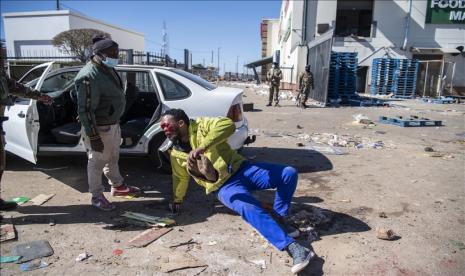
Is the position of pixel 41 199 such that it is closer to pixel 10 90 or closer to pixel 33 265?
pixel 10 90

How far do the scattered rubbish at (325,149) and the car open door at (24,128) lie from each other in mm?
4984

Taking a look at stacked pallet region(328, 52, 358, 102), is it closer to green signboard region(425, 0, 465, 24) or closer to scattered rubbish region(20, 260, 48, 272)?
green signboard region(425, 0, 465, 24)

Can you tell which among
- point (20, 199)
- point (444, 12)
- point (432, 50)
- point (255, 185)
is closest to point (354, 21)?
point (444, 12)

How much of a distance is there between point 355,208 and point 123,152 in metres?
3.19

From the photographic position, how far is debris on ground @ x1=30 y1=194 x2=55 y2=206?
4.51m

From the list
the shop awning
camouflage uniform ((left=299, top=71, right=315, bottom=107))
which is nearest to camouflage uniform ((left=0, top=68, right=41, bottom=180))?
camouflage uniform ((left=299, top=71, right=315, bottom=107))

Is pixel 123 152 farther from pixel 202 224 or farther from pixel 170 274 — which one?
pixel 170 274

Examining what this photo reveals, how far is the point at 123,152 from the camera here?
5297 millimetres

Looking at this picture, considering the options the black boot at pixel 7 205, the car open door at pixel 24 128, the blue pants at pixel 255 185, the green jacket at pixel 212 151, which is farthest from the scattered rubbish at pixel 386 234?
the car open door at pixel 24 128

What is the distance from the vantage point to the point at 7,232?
3676 mm

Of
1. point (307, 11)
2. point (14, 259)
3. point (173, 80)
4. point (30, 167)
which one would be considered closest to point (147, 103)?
point (173, 80)

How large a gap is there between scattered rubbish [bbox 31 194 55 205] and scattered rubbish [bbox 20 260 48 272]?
149cm

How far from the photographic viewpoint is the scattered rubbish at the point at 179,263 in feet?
10.1

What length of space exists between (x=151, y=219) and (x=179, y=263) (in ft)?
3.09
